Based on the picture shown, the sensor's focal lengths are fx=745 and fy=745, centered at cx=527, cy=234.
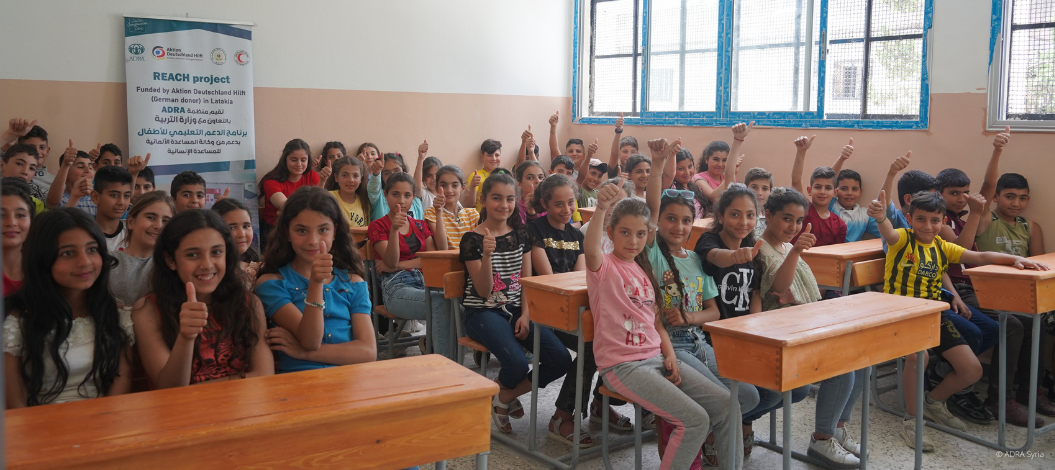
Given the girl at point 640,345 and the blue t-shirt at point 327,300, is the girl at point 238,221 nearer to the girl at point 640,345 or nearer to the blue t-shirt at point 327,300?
the blue t-shirt at point 327,300

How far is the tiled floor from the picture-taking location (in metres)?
2.94

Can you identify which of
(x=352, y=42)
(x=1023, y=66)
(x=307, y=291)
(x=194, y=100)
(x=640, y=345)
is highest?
(x=352, y=42)

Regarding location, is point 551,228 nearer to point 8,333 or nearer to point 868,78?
point 8,333

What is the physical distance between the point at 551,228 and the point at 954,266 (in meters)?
2.28

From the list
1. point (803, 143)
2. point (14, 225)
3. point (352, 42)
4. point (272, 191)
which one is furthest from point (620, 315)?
point (352, 42)

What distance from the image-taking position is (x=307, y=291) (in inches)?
89.0

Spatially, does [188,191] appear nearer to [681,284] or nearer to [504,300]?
[504,300]

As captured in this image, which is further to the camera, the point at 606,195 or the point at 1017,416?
the point at 1017,416

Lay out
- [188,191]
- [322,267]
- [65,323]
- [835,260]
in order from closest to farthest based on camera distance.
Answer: [65,323]
[322,267]
[835,260]
[188,191]

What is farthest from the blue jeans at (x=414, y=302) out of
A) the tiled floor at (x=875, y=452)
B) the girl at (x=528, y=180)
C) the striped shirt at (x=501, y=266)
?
the girl at (x=528, y=180)

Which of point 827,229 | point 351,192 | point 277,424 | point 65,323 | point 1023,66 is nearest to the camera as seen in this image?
point 277,424

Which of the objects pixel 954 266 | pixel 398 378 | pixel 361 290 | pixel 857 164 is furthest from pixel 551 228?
pixel 857 164

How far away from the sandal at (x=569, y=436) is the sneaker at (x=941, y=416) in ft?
5.38

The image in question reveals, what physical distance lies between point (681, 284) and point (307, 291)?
136cm
